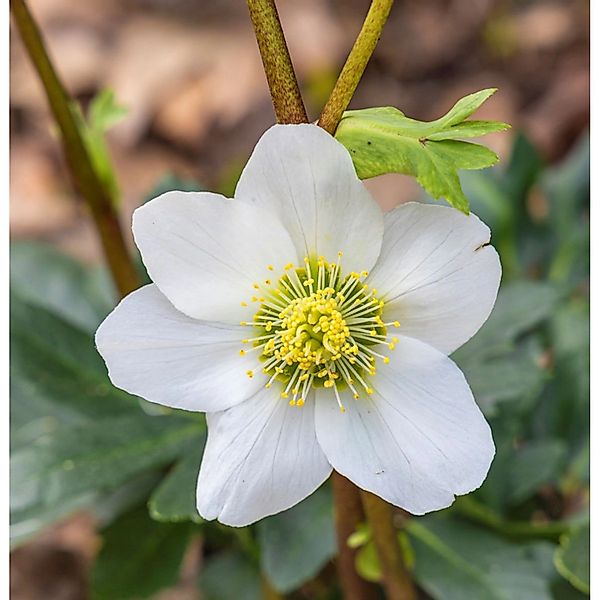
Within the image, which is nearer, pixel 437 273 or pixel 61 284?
pixel 437 273

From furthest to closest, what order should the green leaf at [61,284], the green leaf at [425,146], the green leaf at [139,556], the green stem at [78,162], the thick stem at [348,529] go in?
1. the green leaf at [61,284]
2. the green leaf at [139,556]
3. the green stem at [78,162]
4. the thick stem at [348,529]
5. the green leaf at [425,146]

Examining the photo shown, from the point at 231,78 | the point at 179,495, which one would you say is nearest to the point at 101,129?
the point at 179,495

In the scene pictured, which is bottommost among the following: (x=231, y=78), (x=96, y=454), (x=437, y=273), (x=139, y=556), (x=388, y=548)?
(x=139, y=556)

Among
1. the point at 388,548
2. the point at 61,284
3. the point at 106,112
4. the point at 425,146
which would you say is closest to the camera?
the point at 425,146

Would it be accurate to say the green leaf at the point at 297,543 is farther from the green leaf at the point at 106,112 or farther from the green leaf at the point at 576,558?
the green leaf at the point at 106,112

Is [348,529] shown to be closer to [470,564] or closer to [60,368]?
[470,564]

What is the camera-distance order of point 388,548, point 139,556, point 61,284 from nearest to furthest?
point 388,548 < point 139,556 < point 61,284

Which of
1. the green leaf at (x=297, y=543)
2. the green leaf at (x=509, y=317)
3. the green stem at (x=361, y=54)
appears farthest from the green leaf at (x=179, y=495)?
the green stem at (x=361, y=54)

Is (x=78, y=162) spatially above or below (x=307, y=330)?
above
